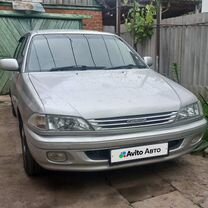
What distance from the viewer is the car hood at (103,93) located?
2.90 meters

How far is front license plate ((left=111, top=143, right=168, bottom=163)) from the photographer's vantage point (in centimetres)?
292

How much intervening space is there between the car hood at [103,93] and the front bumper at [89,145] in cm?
20

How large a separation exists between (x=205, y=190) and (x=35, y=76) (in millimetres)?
2212

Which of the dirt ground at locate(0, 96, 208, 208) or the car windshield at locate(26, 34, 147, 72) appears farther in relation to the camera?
the car windshield at locate(26, 34, 147, 72)

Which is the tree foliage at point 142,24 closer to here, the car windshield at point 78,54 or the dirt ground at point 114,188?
the car windshield at point 78,54

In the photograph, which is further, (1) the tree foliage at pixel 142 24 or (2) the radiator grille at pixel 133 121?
(1) the tree foliage at pixel 142 24

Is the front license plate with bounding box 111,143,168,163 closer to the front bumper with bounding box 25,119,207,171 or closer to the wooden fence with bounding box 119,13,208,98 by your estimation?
the front bumper with bounding box 25,119,207,171

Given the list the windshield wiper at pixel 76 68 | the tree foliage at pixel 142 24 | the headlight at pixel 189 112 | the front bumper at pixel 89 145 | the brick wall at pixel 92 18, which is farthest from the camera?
the brick wall at pixel 92 18

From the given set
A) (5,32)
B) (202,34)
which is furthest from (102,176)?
(5,32)

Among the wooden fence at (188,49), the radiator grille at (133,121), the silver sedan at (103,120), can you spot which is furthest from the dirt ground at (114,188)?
the wooden fence at (188,49)

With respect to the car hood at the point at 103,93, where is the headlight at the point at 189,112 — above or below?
below

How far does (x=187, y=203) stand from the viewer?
295 cm

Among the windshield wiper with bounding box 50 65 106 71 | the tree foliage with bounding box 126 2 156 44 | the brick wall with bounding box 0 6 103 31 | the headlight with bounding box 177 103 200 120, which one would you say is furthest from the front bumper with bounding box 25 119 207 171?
the brick wall with bounding box 0 6 103 31

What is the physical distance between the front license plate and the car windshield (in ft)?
4.75
